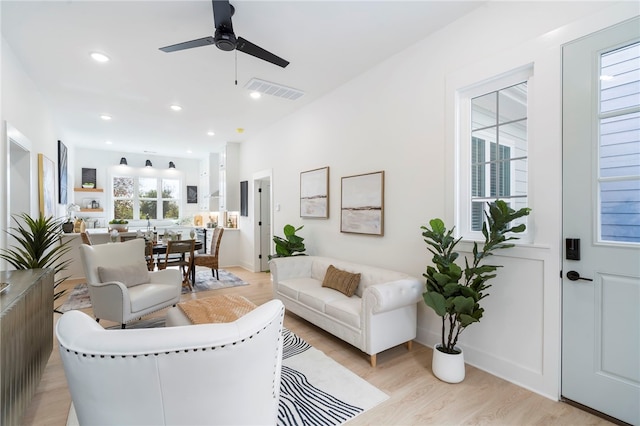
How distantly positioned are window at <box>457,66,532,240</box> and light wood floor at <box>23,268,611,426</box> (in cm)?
121

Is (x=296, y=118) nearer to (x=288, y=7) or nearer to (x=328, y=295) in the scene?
(x=288, y=7)

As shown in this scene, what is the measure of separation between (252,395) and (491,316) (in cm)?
213

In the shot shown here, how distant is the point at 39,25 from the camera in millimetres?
2676

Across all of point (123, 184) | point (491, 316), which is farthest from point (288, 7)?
point (123, 184)

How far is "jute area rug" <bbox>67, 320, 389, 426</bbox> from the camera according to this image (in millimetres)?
1894

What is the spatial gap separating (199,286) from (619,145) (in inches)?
217

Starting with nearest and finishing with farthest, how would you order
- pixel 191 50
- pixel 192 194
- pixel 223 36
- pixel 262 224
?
pixel 223 36
pixel 191 50
pixel 262 224
pixel 192 194

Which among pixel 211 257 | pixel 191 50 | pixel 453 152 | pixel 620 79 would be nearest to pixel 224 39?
pixel 191 50

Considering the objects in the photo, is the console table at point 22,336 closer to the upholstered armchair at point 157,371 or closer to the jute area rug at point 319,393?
the jute area rug at point 319,393

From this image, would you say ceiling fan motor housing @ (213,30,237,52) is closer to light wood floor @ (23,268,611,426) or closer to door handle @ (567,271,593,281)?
light wood floor @ (23,268,611,426)

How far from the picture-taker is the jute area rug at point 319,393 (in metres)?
1.89

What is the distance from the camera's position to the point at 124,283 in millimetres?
3281

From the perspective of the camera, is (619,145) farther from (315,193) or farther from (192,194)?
(192,194)

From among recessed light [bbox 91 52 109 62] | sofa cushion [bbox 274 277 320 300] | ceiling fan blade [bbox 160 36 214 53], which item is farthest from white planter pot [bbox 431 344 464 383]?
recessed light [bbox 91 52 109 62]
